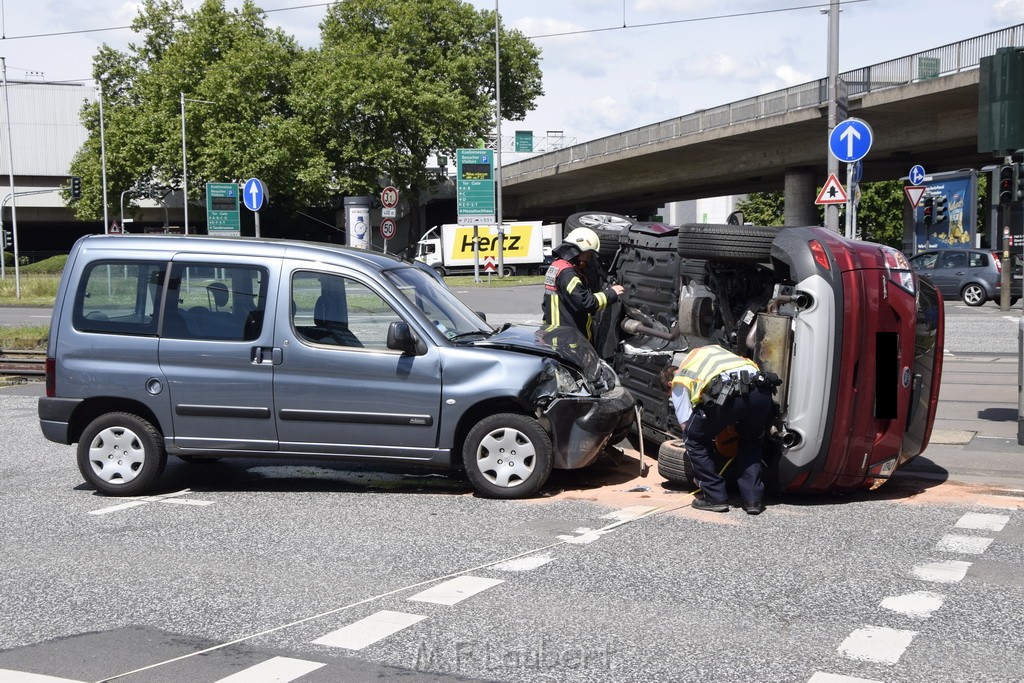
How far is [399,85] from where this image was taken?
59.1 m

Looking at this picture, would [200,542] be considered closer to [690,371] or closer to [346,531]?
[346,531]

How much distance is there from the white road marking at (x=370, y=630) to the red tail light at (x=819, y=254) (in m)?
3.39

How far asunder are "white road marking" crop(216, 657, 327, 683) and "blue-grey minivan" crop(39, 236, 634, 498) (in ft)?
10.2

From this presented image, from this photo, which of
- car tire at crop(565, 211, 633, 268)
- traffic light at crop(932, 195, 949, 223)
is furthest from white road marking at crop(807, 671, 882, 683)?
traffic light at crop(932, 195, 949, 223)

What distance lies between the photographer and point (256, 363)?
7.83 metres

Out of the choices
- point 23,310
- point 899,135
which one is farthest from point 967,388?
point 23,310

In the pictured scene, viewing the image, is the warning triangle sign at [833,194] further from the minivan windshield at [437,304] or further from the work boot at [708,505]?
the work boot at [708,505]

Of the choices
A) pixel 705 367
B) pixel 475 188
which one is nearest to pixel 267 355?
pixel 705 367

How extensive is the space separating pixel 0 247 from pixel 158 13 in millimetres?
24265

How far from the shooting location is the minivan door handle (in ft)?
25.6

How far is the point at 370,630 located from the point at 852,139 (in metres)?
14.3

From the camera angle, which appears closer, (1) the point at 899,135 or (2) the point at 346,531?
(2) the point at 346,531

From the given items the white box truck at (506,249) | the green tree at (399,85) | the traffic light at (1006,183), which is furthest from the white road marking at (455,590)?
the green tree at (399,85)

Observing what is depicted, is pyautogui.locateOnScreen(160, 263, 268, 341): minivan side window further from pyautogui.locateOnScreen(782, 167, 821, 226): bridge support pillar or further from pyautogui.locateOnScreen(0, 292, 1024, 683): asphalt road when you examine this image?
pyautogui.locateOnScreen(782, 167, 821, 226): bridge support pillar
